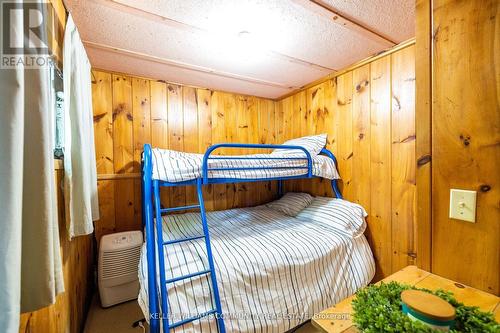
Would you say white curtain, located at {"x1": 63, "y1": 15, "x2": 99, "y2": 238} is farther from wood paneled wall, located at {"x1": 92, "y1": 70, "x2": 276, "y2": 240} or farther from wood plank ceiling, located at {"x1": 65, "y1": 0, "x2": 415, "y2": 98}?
wood paneled wall, located at {"x1": 92, "y1": 70, "x2": 276, "y2": 240}

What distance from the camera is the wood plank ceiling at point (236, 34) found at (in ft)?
3.93

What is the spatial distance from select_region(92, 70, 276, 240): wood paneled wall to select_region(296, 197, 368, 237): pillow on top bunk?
980 mm

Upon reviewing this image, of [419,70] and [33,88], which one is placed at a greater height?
[419,70]

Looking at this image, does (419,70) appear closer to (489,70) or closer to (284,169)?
(489,70)

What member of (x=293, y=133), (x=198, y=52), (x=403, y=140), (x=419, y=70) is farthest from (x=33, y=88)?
(x=293, y=133)

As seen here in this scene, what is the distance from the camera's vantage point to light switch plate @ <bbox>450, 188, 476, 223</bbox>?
0.75 metres

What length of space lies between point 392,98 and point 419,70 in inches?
38.0

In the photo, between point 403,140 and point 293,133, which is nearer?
point 403,140

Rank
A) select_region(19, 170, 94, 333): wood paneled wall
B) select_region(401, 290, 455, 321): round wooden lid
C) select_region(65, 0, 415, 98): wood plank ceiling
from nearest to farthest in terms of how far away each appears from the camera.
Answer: select_region(401, 290, 455, 321): round wooden lid
select_region(19, 170, 94, 333): wood paneled wall
select_region(65, 0, 415, 98): wood plank ceiling

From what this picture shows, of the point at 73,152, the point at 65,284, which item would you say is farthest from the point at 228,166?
the point at 65,284

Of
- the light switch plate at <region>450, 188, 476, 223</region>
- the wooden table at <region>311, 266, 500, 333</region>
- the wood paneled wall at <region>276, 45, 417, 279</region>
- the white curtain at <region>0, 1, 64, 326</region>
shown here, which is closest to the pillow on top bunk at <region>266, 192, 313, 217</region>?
the wood paneled wall at <region>276, 45, 417, 279</region>

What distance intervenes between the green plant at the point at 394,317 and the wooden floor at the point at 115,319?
1.13 meters

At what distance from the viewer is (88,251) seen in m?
1.88

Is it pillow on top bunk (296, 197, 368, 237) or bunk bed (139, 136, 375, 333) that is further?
pillow on top bunk (296, 197, 368, 237)
